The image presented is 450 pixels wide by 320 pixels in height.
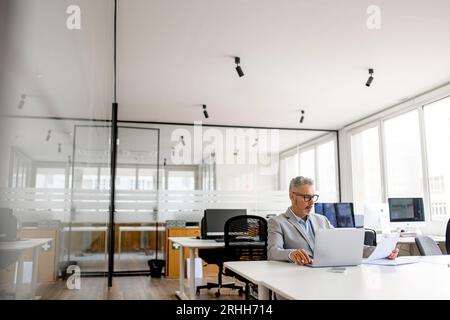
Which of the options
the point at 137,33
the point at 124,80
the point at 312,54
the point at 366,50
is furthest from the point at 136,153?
the point at 366,50

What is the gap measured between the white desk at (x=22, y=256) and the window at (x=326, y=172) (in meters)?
7.45

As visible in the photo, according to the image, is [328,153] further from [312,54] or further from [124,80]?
[124,80]

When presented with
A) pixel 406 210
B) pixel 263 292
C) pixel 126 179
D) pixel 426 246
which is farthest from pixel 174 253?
pixel 263 292

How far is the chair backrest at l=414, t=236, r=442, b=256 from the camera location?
3.06 meters

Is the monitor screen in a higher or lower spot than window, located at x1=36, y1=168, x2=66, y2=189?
lower

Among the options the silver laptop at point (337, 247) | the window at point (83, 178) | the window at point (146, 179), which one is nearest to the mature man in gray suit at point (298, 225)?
the silver laptop at point (337, 247)

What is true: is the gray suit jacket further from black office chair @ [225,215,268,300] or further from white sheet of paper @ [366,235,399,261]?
black office chair @ [225,215,268,300]

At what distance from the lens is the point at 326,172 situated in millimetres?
7895

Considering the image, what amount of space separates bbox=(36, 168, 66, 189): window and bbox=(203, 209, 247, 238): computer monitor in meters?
3.82

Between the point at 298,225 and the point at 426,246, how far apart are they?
4.25ft

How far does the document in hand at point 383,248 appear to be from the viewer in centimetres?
229

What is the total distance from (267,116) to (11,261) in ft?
21.7

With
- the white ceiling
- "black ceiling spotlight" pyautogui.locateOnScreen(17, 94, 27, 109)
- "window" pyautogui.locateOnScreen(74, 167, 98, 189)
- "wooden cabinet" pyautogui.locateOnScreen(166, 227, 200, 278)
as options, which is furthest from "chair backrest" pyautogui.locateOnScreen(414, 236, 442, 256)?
"wooden cabinet" pyautogui.locateOnScreen(166, 227, 200, 278)

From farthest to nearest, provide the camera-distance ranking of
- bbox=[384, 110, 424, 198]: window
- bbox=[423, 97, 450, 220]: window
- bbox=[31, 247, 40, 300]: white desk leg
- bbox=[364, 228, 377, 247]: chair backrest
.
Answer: bbox=[384, 110, 424, 198]: window, bbox=[423, 97, 450, 220]: window, bbox=[364, 228, 377, 247]: chair backrest, bbox=[31, 247, 40, 300]: white desk leg
